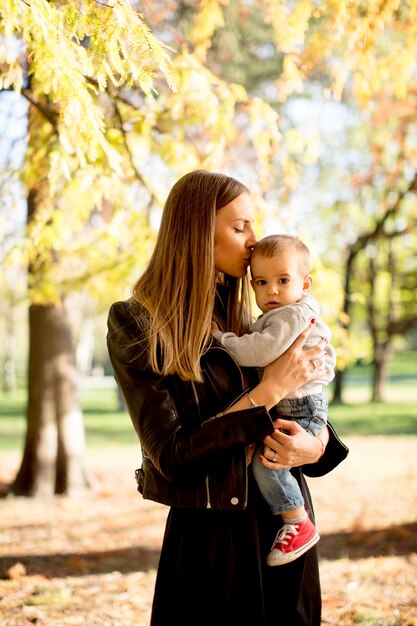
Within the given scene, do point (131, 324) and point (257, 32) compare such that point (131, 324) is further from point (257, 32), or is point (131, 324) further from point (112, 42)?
point (257, 32)

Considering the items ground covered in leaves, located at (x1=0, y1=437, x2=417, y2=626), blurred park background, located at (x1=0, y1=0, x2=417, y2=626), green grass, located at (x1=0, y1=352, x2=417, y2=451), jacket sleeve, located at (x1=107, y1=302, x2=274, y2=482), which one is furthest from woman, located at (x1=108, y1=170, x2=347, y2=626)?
green grass, located at (x1=0, y1=352, x2=417, y2=451)

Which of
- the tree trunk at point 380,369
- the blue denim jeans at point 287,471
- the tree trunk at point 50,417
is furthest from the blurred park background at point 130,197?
the tree trunk at point 380,369

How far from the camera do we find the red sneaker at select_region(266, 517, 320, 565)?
2.38 meters

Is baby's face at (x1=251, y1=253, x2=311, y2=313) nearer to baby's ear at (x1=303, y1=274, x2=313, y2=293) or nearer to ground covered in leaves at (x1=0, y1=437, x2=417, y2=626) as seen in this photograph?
baby's ear at (x1=303, y1=274, x2=313, y2=293)

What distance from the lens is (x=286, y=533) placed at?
7.91 feet

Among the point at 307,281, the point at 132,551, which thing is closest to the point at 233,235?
the point at 307,281

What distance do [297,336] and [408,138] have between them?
14816mm

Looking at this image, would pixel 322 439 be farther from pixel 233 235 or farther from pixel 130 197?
pixel 130 197

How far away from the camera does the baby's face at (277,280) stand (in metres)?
2.52

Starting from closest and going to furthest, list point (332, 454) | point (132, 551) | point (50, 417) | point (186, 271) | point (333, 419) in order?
point (186, 271) → point (332, 454) → point (132, 551) → point (50, 417) → point (333, 419)

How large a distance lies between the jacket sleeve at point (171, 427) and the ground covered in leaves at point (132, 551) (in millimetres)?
2267

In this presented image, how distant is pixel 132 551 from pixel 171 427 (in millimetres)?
4817

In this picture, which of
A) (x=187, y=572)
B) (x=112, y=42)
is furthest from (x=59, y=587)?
(x=112, y=42)

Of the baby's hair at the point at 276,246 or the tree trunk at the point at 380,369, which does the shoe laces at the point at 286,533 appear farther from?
the tree trunk at the point at 380,369
